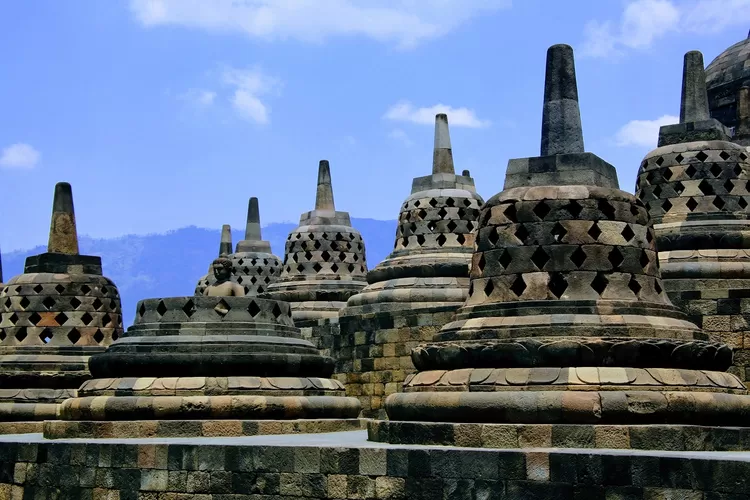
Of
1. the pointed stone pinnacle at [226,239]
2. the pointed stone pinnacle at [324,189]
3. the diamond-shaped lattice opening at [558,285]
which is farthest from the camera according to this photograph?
the pointed stone pinnacle at [226,239]

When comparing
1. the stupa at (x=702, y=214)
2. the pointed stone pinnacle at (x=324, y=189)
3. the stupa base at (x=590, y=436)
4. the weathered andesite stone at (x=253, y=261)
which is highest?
the pointed stone pinnacle at (x=324, y=189)

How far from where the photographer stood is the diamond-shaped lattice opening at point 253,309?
13.9m

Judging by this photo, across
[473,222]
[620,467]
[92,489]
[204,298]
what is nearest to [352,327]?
[473,222]

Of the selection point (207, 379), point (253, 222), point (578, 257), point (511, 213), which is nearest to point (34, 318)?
point (207, 379)

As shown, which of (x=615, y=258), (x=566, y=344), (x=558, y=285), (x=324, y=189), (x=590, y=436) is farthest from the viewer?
(x=324, y=189)

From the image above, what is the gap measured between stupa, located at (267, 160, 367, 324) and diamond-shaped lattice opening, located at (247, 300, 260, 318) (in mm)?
8888

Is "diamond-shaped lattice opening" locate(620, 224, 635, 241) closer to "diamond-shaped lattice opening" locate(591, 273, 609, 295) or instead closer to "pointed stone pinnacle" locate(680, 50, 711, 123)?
"diamond-shaped lattice opening" locate(591, 273, 609, 295)

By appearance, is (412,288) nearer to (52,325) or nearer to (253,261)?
(52,325)

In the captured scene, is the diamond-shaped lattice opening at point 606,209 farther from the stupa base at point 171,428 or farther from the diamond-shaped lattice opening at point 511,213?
the stupa base at point 171,428

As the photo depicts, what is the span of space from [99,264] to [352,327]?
4.25m

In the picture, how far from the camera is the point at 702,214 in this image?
16.2m

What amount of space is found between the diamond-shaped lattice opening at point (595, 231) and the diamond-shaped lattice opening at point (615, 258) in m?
0.19

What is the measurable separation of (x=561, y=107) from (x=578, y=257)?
186cm

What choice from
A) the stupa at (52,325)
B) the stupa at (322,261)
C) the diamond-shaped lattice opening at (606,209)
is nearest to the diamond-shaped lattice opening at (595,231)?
the diamond-shaped lattice opening at (606,209)
